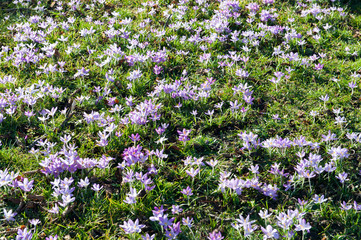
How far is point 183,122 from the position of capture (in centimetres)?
352

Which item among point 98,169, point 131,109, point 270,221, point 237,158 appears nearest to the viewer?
point 270,221

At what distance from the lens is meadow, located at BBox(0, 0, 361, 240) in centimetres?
259

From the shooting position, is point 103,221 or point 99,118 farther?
point 99,118

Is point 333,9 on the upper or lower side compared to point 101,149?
upper

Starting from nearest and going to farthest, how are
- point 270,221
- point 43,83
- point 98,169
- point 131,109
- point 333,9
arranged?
point 270,221 < point 98,169 < point 131,109 < point 43,83 < point 333,9

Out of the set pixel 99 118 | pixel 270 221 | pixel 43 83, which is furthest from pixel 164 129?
pixel 43 83

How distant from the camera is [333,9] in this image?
17.0ft

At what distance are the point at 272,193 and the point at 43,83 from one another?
282 centimetres

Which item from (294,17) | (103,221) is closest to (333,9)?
(294,17)

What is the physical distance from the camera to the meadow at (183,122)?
102 inches

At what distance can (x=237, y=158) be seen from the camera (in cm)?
318

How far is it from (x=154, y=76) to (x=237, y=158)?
160cm

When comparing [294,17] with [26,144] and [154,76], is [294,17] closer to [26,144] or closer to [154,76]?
[154,76]

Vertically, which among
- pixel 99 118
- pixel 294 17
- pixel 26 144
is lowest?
pixel 26 144
